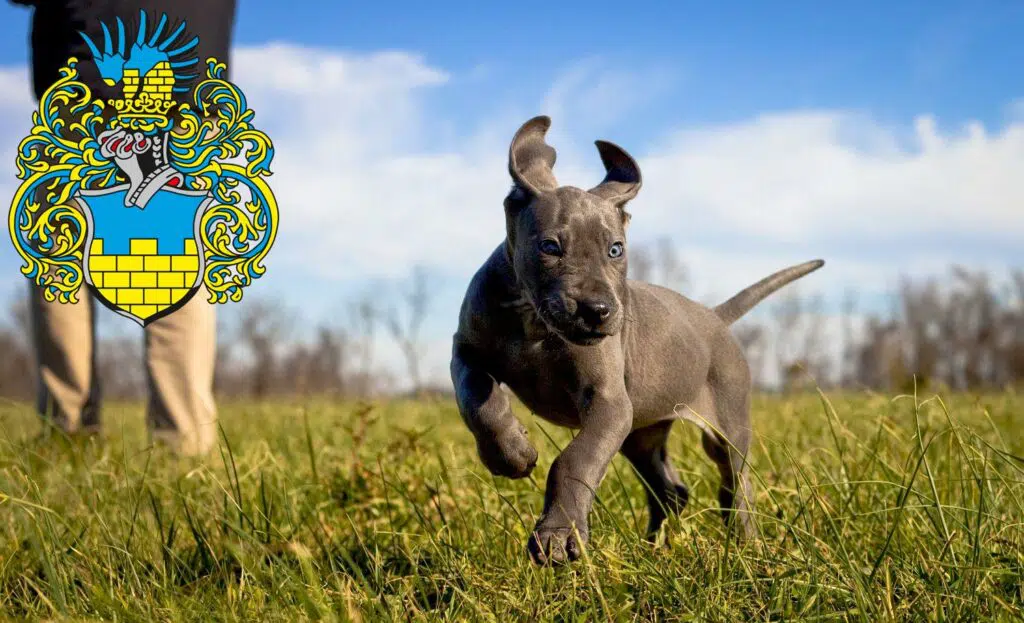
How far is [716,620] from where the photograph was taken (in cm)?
206

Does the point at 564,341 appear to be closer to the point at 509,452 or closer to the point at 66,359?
the point at 509,452

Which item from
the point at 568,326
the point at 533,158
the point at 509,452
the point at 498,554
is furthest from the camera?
the point at 498,554

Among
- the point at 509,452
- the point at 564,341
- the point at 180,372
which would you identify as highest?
the point at 564,341

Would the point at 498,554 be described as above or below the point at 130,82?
below

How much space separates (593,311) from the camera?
206cm

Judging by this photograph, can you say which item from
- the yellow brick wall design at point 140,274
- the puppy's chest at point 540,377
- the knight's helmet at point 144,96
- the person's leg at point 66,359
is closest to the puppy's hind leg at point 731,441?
the puppy's chest at point 540,377

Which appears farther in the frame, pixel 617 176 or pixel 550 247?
pixel 617 176

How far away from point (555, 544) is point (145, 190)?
98.8 inches

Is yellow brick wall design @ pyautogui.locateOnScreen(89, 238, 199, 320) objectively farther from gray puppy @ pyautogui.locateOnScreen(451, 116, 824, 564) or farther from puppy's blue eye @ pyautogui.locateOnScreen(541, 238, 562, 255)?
puppy's blue eye @ pyautogui.locateOnScreen(541, 238, 562, 255)

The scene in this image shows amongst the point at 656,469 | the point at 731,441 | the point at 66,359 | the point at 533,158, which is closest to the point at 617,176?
the point at 533,158

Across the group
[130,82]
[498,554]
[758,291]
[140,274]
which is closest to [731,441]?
[758,291]

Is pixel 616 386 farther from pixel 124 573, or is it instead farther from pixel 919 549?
pixel 124 573

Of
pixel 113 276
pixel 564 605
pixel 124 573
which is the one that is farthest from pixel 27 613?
pixel 113 276

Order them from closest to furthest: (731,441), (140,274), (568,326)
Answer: (568,326) < (731,441) < (140,274)
